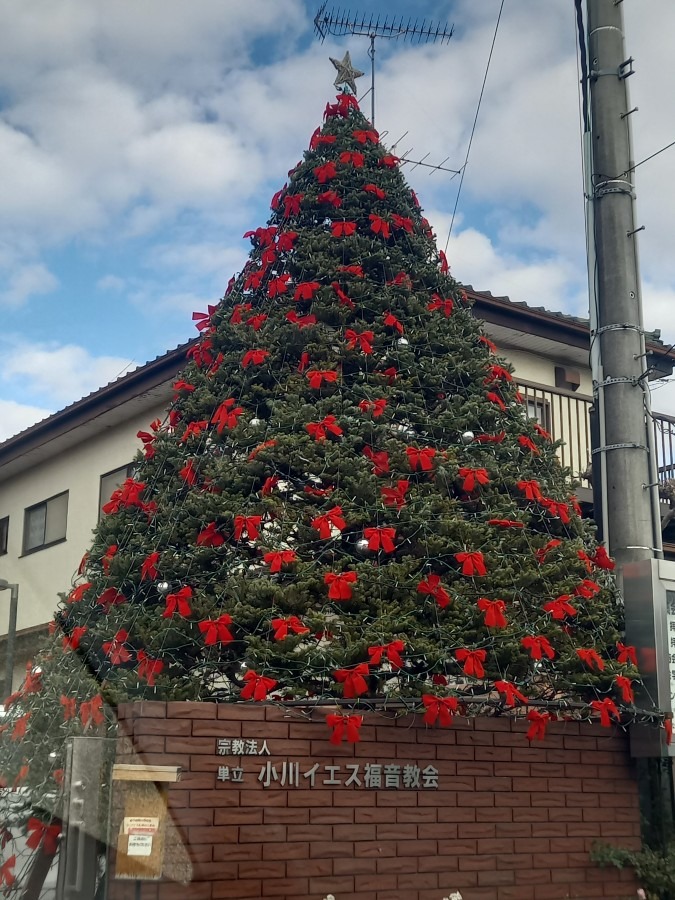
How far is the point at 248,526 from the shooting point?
632 centimetres

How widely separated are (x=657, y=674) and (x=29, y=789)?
Result: 4261mm

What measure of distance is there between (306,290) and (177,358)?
5633 millimetres

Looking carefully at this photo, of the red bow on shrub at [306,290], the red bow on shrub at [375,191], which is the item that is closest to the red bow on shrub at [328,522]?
the red bow on shrub at [306,290]

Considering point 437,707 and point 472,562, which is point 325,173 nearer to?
point 472,562

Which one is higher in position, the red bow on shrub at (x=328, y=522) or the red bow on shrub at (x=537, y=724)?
the red bow on shrub at (x=328, y=522)

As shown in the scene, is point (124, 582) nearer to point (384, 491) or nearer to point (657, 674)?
point (384, 491)

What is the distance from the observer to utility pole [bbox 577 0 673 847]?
731 cm

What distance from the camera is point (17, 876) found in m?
6.55

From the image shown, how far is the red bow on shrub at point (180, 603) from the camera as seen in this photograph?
245 inches

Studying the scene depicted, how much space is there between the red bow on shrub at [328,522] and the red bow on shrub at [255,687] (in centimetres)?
95

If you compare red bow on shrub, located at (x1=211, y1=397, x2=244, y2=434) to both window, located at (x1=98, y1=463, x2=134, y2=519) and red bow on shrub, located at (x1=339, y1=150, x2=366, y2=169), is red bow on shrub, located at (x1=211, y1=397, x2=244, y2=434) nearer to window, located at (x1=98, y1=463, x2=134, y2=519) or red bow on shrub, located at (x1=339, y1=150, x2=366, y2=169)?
red bow on shrub, located at (x1=339, y1=150, x2=366, y2=169)

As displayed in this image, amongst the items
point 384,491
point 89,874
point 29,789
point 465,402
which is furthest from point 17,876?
point 465,402

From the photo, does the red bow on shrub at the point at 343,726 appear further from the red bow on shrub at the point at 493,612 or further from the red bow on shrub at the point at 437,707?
the red bow on shrub at the point at 493,612

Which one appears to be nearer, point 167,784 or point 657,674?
point 167,784
